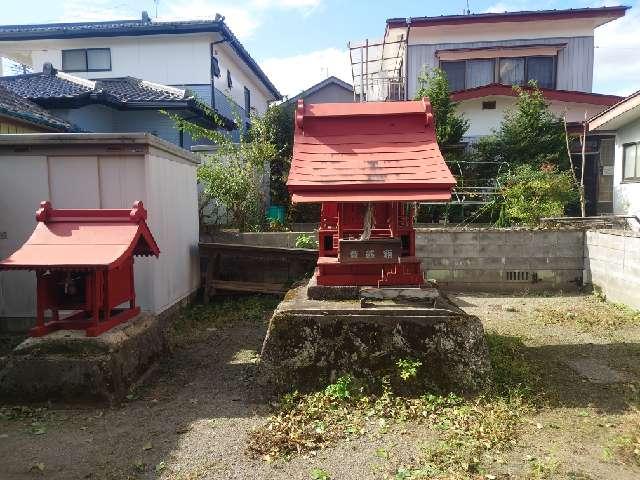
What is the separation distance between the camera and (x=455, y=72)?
61.1ft

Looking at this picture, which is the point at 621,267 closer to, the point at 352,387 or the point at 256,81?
the point at 352,387

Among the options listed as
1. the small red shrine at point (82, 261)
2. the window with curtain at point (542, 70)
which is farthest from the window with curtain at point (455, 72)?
the small red shrine at point (82, 261)

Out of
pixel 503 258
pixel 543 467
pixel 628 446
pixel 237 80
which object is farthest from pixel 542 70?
pixel 543 467

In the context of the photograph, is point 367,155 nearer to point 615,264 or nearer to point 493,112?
point 615,264

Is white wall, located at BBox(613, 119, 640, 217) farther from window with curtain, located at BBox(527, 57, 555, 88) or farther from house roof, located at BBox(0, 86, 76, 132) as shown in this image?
house roof, located at BBox(0, 86, 76, 132)

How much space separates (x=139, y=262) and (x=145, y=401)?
8.59ft

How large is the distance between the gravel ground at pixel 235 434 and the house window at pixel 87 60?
585 inches

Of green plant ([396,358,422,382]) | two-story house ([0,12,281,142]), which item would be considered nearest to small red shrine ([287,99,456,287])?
green plant ([396,358,422,382])

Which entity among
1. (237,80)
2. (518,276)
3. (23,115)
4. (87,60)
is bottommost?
(518,276)

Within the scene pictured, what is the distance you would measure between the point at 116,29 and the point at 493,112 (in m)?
13.5

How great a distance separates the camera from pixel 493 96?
642 inches

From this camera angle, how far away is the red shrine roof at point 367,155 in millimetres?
4871

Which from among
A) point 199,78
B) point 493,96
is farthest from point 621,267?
point 199,78

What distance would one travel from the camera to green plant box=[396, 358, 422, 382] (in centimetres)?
478
